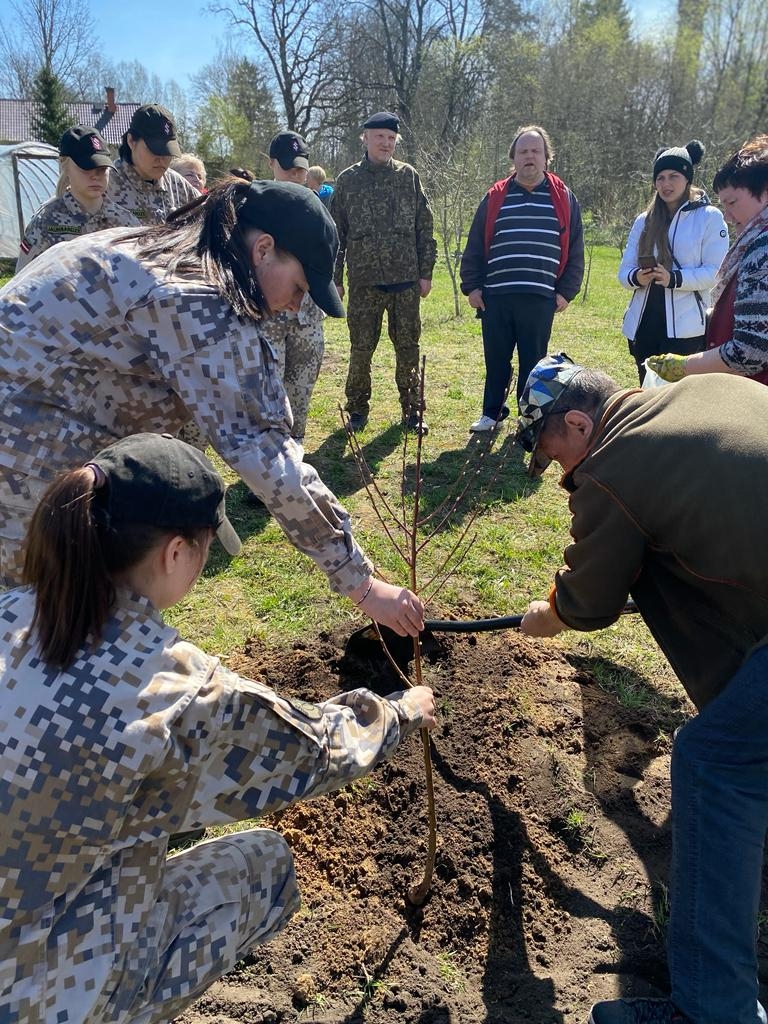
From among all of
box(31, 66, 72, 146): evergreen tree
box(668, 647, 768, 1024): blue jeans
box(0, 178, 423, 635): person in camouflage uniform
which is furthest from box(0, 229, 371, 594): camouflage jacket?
box(31, 66, 72, 146): evergreen tree

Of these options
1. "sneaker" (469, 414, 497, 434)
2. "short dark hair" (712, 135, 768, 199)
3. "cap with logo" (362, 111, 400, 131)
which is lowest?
"sneaker" (469, 414, 497, 434)

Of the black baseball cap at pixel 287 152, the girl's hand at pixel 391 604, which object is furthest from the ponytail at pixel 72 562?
the black baseball cap at pixel 287 152

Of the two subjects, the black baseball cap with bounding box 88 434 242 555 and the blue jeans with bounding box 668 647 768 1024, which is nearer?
the black baseball cap with bounding box 88 434 242 555

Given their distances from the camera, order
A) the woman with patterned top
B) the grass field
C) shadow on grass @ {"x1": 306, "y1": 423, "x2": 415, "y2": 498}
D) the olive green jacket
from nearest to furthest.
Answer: the olive green jacket < the woman with patterned top < the grass field < shadow on grass @ {"x1": 306, "y1": 423, "x2": 415, "y2": 498}

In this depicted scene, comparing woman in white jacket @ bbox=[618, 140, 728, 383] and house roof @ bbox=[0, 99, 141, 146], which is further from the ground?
Result: house roof @ bbox=[0, 99, 141, 146]

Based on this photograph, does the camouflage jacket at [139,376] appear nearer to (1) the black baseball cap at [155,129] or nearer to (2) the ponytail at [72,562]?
(2) the ponytail at [72,562]

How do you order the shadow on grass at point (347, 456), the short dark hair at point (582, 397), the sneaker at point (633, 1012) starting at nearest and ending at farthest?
1. the sneaker at point (633, 1012)
2. the short dark hair at point (582, 397)
3. the shadow on grass at point (347, 456)

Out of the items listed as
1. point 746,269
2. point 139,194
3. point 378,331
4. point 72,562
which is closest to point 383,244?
point 378,331

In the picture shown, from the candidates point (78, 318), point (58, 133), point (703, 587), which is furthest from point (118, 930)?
point (58, 133)

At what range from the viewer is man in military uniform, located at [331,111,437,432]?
5.76 meters

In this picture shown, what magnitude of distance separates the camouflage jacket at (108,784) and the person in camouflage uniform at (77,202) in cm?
381

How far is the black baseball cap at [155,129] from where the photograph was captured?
4.32m

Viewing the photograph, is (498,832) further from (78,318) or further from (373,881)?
(78,318)

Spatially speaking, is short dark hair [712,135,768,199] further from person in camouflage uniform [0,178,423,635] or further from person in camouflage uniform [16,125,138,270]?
person in camouflage uniform [16,125,138,270]
